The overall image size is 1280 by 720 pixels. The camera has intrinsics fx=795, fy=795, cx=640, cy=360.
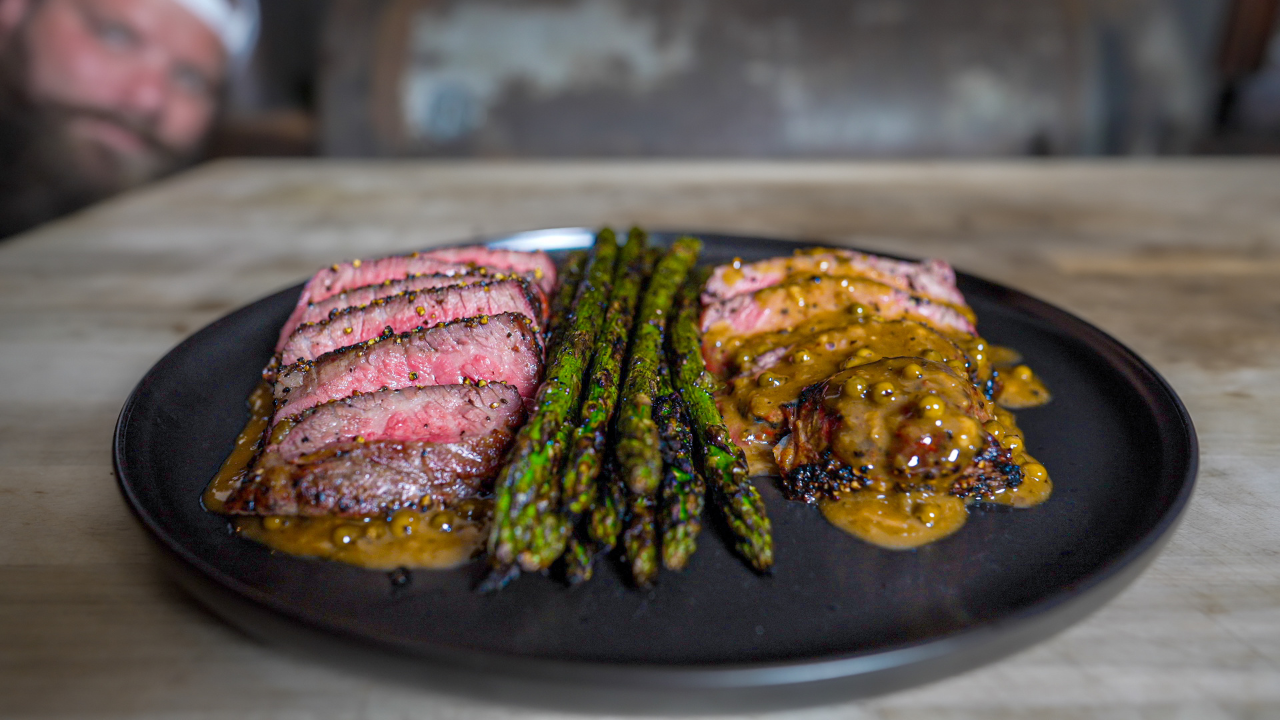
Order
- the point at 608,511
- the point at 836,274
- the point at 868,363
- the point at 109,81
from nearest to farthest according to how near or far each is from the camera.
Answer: the point at 608,511, the point at 868,363, the point at 836,274, the point at 109,81

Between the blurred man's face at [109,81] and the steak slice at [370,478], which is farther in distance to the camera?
the blurred man's face at [109,81]

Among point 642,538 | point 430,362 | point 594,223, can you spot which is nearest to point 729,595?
point 642,538

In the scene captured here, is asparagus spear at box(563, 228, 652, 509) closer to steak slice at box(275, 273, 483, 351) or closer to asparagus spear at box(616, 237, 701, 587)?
asparagus spear at box(616, 237, 701, 587)

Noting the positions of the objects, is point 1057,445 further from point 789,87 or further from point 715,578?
point 789,87

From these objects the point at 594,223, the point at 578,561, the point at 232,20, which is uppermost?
the point at 232,20

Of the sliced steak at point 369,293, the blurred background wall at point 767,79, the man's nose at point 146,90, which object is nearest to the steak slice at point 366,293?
the sliced steak at point 369,293

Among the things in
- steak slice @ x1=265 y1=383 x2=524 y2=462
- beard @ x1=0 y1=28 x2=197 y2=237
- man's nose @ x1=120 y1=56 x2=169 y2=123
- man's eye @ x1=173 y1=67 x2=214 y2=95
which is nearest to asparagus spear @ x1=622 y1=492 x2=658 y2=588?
steak slice @ x1=265 y1=383 x2=524 y2=462

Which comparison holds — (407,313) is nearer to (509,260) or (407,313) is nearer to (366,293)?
(366,293)

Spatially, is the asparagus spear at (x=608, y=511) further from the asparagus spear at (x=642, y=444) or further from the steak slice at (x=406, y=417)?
the steak slice at (x=406, y=417)
